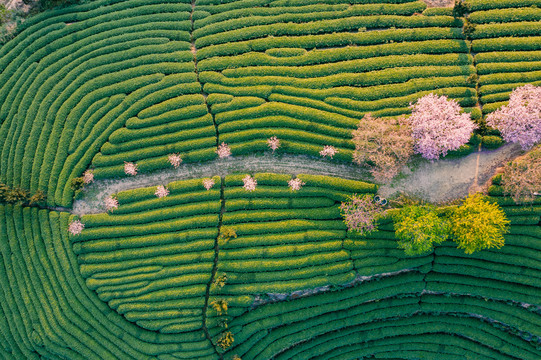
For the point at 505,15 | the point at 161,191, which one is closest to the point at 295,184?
the point at 161,191

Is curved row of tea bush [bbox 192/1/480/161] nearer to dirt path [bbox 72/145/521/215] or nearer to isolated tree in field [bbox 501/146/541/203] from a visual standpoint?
dirt path [bbox 72/145/521/215]

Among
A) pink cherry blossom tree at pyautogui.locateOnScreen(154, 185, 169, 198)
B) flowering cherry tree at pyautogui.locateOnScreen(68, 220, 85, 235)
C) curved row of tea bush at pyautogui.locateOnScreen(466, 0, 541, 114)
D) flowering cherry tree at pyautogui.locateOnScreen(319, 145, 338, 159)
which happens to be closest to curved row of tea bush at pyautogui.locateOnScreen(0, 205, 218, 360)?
flowering cherry tree at pyautogui.locateOnScreen(68, 220, 85, 235)

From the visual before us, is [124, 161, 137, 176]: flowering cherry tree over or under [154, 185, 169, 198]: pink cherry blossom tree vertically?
over

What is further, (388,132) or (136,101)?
(136,101)

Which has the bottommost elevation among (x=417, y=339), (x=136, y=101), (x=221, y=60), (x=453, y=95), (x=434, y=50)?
(x=417, y=339)

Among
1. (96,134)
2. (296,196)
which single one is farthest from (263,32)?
(96,134)

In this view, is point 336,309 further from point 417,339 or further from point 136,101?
point 136,101

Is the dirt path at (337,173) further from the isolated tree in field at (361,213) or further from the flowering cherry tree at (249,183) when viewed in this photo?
the isolated tree in field at (361,213)

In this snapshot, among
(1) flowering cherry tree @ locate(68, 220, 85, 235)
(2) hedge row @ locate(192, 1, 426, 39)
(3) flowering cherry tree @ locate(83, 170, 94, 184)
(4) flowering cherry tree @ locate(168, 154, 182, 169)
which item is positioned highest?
(2) hedge row @ locate(192, 1, 426, 39)
